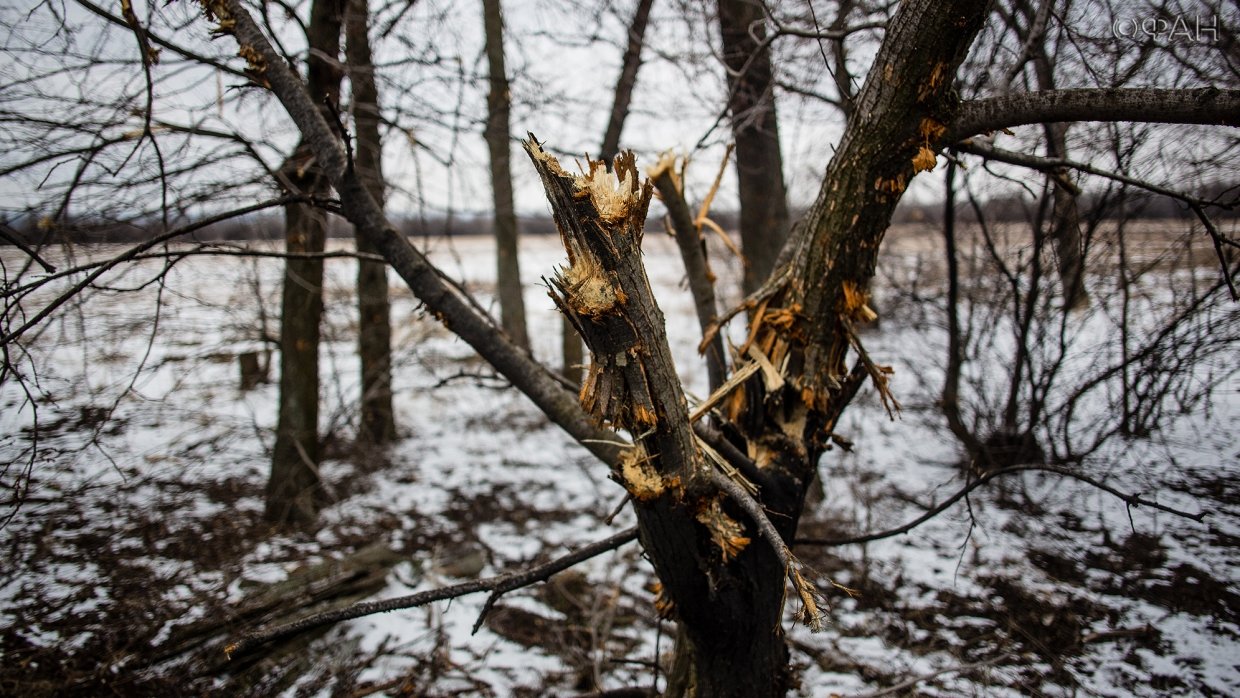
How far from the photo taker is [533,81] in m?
4.86

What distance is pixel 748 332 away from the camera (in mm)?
2041

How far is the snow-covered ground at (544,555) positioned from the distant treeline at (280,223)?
0.25m

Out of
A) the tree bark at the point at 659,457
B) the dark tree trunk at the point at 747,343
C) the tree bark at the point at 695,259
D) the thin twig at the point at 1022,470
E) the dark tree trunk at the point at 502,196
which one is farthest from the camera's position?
the dark tree trunk at the point at 502,196

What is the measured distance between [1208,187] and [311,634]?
5.16 meters

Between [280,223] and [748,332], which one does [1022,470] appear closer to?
[748,332]

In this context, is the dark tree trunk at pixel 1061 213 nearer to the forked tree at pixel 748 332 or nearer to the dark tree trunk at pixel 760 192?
the forked tree at pixel 748 332

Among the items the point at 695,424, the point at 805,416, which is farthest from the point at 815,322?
the point at 695,424

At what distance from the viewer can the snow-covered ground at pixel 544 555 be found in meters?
2.69

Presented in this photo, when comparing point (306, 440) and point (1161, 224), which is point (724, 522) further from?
point (306, 440)

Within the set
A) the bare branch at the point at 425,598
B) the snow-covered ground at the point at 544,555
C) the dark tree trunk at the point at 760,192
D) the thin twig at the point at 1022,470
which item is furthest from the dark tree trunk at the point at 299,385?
the thin twig at the point at 1022,470

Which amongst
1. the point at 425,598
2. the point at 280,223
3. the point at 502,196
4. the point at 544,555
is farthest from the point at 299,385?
the point at 425,598

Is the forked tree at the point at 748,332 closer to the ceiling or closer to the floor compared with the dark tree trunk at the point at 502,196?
closer to the floor

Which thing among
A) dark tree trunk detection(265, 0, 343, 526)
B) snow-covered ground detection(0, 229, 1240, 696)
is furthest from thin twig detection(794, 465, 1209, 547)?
dark tree trunk detection(265, 0, 343, 526)

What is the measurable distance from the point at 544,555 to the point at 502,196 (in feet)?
13.8
